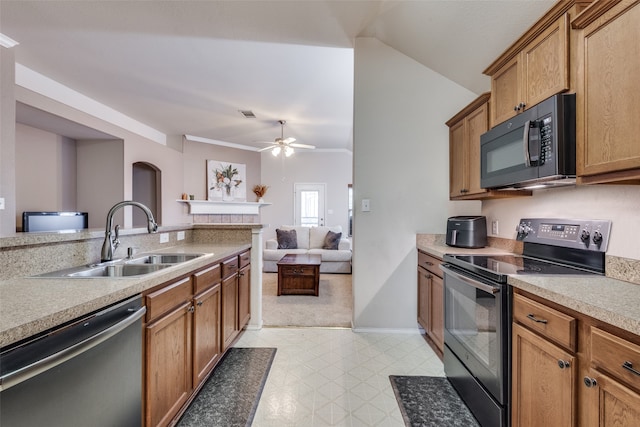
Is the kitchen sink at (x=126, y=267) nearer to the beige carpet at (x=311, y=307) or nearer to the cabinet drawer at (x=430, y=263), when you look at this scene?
the beige carpet at (x=311, y=307)

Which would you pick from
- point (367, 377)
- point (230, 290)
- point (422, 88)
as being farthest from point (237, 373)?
point (422, 88)

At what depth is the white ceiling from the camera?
2.23 m

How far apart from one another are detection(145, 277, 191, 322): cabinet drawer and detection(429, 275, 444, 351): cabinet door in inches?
68.7

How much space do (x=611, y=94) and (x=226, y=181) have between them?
20.7ft

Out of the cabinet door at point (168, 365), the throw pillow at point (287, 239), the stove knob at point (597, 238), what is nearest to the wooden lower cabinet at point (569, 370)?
the stove knob at point (597, 238)

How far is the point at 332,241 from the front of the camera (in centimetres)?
556

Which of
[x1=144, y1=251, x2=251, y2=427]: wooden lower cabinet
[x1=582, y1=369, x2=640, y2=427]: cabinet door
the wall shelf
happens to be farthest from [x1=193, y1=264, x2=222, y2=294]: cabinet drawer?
the wall shelf

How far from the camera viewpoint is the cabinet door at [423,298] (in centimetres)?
243

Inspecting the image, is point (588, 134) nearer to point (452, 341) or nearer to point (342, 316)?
point (452, 341)

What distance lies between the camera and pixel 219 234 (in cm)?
284

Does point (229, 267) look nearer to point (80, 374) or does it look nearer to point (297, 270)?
point (80, 374)

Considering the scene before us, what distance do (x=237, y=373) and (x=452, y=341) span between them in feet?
4.92

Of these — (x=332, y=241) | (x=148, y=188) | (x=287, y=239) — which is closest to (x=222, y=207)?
(x=148, y=188)

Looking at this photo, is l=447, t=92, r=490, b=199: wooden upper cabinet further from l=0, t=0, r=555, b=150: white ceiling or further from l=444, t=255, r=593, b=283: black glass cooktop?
l=444, t=255, r=593, b=283: black glass cooktop
